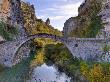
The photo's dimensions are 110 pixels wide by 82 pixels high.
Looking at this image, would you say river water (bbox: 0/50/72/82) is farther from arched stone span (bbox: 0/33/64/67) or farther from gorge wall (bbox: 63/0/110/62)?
gorge wall (bbox: 63/0/110/62)

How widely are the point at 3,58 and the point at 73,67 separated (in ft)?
55.0

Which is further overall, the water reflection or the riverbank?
the water reflection

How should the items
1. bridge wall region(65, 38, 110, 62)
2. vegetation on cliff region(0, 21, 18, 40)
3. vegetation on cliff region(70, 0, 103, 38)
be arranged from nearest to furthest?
1. bridge wall region(65, 38, 110, 62)
2. vegetation on cliff region(70, 0, 103, 38)
3. vegetation on cliff region(0, 21, 18, 40)

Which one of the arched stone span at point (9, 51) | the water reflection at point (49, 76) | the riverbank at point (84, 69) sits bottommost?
the water reflection at point (49, 76)

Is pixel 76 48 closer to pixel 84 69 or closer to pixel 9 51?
pixel 9 51

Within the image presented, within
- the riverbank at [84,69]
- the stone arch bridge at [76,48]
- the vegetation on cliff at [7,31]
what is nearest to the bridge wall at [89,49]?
the stone arch bridge at [76,48]

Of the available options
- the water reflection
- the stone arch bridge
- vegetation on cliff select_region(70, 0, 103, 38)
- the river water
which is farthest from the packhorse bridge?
the water reflection

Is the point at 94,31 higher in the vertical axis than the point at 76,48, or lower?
higher

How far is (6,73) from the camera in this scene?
2660 inches

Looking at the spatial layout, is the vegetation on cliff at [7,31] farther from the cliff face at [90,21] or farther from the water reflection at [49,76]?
the cliff face at [90,21]

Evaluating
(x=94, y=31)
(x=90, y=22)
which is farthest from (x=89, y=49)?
(x=90, y=22)

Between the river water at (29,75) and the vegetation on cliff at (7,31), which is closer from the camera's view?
the river water at (29,75)

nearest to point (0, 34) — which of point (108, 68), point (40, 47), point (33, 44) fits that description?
point (108, 68)

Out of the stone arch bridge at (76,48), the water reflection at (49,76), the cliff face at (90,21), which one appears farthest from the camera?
the cliff face at (90,21)
